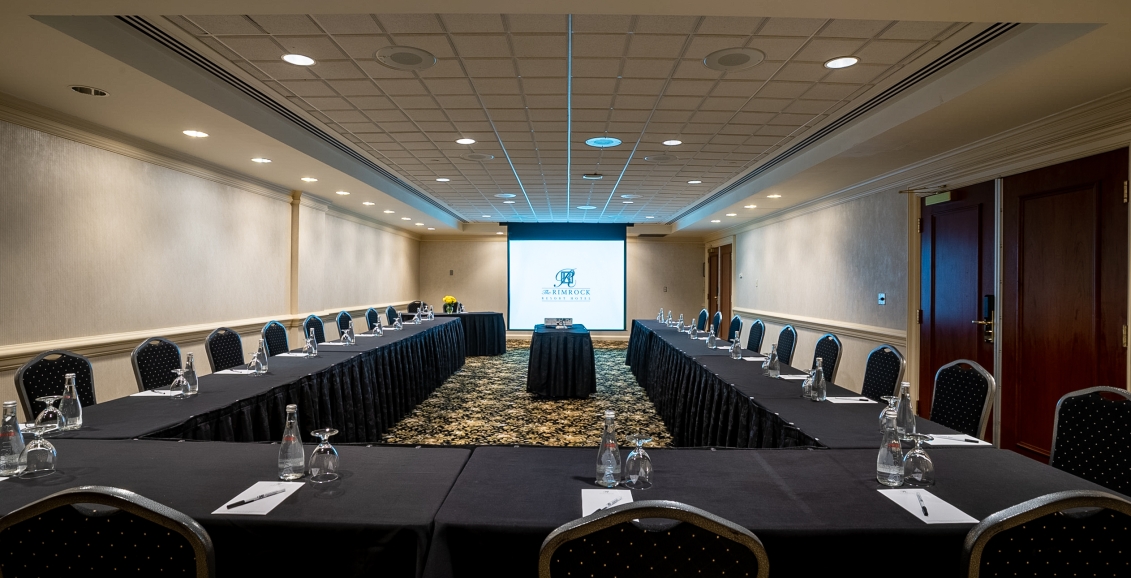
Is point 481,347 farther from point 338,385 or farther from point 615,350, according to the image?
point 338,385

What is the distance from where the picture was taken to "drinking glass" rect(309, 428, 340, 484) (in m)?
1.83

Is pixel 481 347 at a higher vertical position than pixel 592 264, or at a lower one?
lower

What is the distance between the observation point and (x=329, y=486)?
178 centimetres

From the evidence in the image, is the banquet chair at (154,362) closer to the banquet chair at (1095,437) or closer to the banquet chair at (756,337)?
the banquet chair at (1095,437)

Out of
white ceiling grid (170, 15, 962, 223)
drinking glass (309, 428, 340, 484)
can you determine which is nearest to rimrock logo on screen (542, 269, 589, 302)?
white ceiling grid (170, 15, 962, 223)

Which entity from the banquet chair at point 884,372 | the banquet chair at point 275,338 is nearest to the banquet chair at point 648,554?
the banquet chair at point 884,372

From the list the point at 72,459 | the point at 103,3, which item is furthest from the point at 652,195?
the point at 72,459

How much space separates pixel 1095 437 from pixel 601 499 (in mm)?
2016

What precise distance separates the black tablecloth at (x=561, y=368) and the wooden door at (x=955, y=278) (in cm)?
349

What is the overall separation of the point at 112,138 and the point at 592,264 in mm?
10031

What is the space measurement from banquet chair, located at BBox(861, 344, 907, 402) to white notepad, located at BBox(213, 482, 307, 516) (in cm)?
326

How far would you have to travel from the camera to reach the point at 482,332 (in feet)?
36.6

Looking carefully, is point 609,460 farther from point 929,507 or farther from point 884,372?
point 884,372

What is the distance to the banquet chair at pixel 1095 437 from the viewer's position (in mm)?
2203
